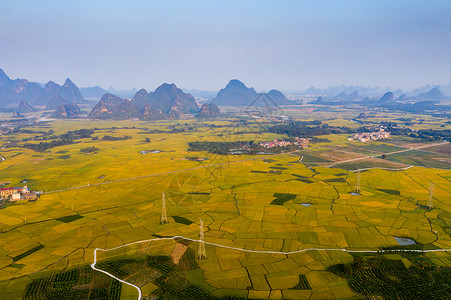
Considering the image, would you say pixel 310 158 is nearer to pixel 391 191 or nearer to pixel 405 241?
pixel 391 191

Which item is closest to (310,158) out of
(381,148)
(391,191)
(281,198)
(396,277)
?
(391,191)

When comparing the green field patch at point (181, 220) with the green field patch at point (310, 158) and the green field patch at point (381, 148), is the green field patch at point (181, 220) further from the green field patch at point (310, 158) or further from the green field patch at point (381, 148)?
the green field patch at point (381, 148)

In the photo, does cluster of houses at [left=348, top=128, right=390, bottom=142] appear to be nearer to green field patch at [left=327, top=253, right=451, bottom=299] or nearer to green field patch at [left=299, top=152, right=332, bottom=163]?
green field patch at [left=299, top=152, right=332, bottom=163]

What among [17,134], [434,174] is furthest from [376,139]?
[17,134]

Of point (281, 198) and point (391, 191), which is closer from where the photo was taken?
point (281, 198)

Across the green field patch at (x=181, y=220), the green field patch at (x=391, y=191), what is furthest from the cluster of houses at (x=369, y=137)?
the green field patch at (x=181, y=220)

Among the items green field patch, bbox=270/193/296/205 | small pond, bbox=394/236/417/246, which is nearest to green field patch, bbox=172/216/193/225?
green field patch, bbox=270/193/296/205

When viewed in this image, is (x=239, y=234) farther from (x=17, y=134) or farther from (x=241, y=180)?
(x=17, y=134)
